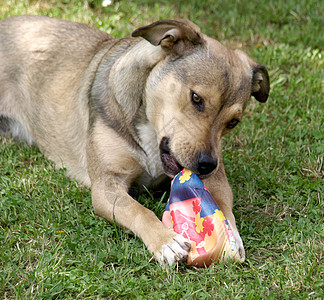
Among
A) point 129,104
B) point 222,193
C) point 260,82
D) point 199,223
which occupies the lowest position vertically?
point 222,193

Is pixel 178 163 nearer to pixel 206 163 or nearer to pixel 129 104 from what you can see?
pixel 206 163

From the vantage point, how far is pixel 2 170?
509 cm

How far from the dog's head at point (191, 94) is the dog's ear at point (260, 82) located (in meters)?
0.29

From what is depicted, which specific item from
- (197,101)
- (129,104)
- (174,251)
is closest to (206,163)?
(197,101)

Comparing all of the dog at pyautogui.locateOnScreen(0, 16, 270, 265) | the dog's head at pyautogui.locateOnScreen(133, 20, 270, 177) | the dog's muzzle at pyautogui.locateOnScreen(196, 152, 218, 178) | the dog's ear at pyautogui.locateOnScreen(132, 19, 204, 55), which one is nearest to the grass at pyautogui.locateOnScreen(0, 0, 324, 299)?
the dog at pyautogui.locateOnScreen(0, 16, 270, 265)

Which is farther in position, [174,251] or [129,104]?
[129,104]

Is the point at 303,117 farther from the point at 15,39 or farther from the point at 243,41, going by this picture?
the point at 15,39

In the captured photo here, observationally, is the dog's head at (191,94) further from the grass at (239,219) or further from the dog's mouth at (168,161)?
the grass at (239,219)

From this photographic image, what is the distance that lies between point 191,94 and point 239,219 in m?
1.19

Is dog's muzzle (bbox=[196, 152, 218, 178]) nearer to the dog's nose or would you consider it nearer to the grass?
the dog's nose

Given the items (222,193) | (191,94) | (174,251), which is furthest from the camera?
(222,193)

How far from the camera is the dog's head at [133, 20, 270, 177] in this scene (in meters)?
3.95

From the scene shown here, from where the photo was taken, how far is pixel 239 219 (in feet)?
14.4

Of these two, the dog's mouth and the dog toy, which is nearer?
the dog toy
